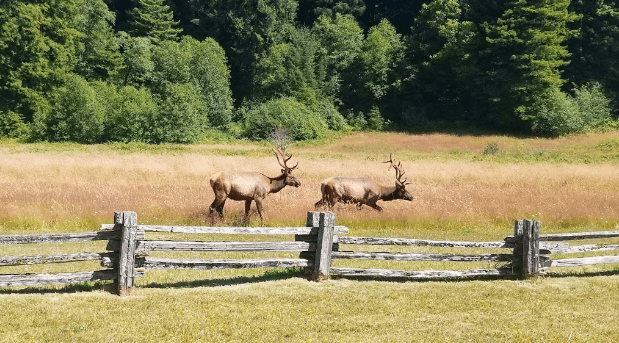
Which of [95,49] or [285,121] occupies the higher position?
[95,49]

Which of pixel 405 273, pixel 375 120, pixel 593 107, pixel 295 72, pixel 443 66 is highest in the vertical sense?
pixel 443 66

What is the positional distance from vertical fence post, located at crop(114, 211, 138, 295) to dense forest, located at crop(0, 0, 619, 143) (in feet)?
147

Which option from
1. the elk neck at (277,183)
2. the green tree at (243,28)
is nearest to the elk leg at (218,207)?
the elk neck at (277,183)

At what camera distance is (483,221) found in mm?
20031

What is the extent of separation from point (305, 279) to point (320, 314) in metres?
2.15

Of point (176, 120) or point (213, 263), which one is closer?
point (213, 263)

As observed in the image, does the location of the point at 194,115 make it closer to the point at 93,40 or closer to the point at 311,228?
the point at 93,40

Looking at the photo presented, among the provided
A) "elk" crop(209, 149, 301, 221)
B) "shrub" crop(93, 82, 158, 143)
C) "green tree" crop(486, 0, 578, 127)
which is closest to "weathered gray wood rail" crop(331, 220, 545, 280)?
"elk" crop(209, 149, 301, 221)

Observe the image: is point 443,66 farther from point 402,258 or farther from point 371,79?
point 402,258

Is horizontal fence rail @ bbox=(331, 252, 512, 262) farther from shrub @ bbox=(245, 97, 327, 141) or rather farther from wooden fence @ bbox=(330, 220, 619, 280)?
shrub @ bbox=(245, 97, 327, 141)

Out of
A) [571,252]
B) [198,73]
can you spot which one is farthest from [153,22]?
[571,252]

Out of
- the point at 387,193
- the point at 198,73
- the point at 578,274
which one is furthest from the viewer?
the point at 198,73

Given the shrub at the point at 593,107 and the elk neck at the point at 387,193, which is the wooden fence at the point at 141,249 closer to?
the elk neck at the point at 387,193

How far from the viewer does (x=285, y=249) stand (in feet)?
38.5
